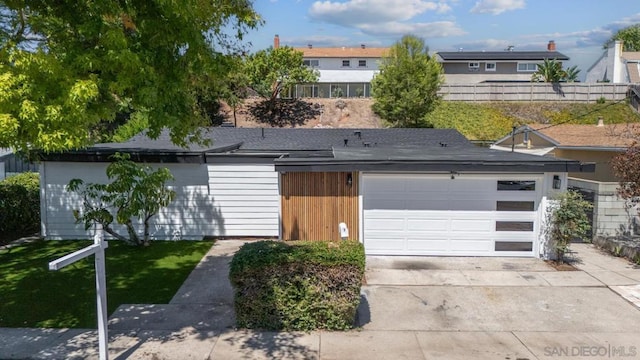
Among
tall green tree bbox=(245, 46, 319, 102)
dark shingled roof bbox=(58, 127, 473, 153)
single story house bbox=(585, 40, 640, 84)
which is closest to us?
dark shingled roof bbox=(58, 127, 473, 153)

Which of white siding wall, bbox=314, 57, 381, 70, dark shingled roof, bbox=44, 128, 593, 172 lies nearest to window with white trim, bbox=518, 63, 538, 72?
white siding wall, bbox=314, 57, 381, 70

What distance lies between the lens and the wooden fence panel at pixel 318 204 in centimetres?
1158

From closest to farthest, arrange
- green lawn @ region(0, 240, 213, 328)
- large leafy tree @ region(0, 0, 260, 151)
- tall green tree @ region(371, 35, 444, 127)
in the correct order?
large leafy tree @ region(0, 0, 260, 151) → green lawn @ region(0, 240, 213, 328) → tall green tree @ region(371, 35, 444, 127)

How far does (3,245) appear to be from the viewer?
40.3ft

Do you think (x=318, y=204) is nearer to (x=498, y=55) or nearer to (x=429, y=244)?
(x=429, y=244)

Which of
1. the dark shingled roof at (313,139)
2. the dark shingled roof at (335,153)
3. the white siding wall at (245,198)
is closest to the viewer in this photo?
the dark shingled roof at (335,153)

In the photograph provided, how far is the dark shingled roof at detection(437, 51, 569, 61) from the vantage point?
44500 millimetres

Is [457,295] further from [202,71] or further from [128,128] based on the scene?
[128,128]

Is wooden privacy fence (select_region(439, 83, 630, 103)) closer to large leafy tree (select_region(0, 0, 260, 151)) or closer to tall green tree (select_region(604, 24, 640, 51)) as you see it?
large leafy tree (select_region(0, 0, 260, 151))

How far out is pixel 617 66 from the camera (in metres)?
44.6

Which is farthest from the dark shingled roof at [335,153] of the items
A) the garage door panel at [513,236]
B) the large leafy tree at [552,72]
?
the large leafy tree at [552,72]

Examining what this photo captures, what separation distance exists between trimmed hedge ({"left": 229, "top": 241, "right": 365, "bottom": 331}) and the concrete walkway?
0.21 metres

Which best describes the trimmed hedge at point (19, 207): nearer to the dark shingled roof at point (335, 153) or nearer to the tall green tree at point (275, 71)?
the dark shingled roof at point (335, 153)

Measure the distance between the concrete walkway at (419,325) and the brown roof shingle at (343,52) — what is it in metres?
39.8
